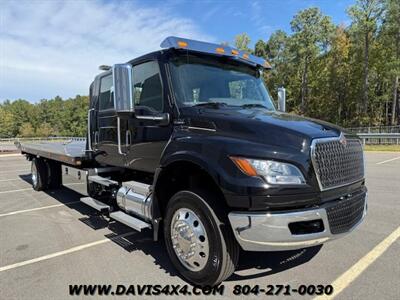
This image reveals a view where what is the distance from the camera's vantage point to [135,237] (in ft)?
17.3

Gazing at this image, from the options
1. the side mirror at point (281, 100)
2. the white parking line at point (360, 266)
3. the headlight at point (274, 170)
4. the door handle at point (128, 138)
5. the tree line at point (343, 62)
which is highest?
the tree line at point (343, 62)

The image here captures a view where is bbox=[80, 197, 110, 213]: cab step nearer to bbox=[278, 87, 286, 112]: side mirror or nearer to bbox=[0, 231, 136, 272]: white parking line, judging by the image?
bbox=[0, 231, 136, 272]: white parking line

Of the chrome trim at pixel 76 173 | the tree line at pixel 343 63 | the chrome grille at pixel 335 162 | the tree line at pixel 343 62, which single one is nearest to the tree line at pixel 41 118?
the tree line at pixel 343 63

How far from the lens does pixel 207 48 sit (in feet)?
14.8

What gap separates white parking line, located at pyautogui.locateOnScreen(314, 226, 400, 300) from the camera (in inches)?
139

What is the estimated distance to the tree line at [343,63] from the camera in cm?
3684

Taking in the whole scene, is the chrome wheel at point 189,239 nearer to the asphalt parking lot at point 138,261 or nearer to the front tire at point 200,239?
the front tire at point 200,239

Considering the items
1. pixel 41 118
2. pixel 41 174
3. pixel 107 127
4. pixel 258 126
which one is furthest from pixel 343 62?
pixel 41 118

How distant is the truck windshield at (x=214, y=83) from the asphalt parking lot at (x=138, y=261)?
75.1 inches

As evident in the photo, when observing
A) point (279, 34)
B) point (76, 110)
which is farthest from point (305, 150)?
point (76, 110)

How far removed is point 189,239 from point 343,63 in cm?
4977

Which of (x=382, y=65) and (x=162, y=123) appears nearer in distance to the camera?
(x=162, y=123)

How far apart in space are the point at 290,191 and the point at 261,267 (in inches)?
53.4

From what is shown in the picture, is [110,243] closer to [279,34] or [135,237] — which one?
[135,237]
